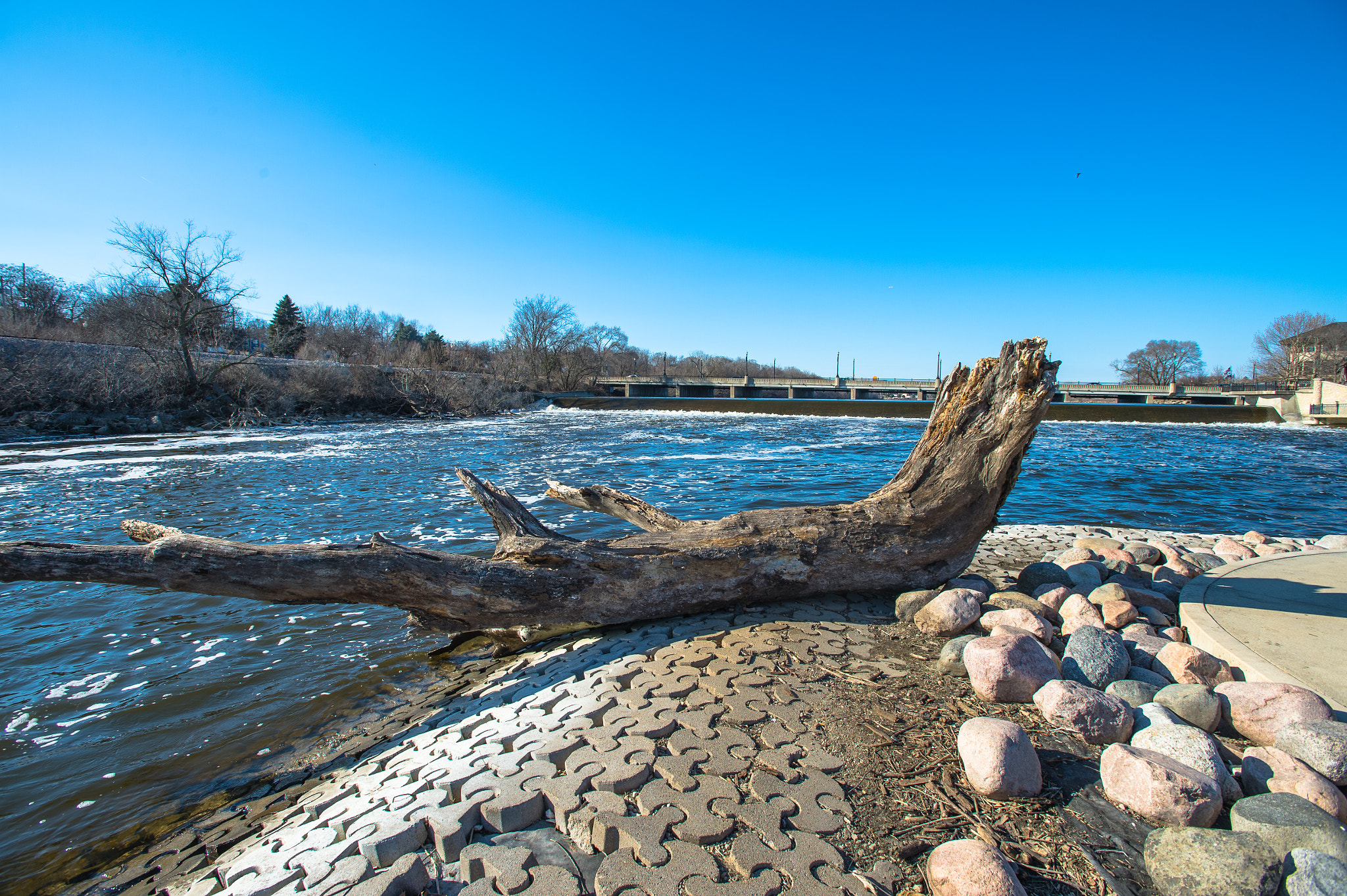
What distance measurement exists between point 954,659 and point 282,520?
30.7 feet

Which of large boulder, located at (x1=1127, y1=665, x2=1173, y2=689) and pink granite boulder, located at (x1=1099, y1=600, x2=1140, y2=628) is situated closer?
large boulder, located at (x1=1127, y1=665, x2=1173, y2=689)

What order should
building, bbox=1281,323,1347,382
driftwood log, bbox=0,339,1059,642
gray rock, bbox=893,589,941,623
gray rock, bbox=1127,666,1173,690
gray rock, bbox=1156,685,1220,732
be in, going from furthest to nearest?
building, bbox=1281,323,1347,382
gray rock, bbox=893,589,941,623
driftwood log, bbox=0,339,1059,642
gray rock, bbox=1127,666,1173,690
gray rock, bbox=1156,685,1220,732

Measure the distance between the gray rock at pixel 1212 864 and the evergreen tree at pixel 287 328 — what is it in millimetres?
55412

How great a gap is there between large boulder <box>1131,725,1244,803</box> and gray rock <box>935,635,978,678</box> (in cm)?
89

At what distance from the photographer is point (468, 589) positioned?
397cm

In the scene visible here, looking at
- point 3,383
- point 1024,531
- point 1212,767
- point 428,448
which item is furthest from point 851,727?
point 3,383

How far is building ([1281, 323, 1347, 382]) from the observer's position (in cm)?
4774

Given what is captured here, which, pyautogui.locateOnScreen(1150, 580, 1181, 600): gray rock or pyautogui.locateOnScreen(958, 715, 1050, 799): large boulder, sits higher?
pyautogui.locateOnScreen(958, 715, 1050, 799): large boulder

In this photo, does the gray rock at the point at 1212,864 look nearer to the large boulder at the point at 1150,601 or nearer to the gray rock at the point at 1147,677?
the gray rock at the point at 1147,677

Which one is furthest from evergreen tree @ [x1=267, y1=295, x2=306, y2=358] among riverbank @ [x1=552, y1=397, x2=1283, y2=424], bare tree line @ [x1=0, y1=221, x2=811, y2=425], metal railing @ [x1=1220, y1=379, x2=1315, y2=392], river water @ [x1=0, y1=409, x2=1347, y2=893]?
metal railing @ [x1=1220, y1=379, x2=1315, y2=392]

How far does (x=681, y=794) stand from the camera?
2289 millimetres

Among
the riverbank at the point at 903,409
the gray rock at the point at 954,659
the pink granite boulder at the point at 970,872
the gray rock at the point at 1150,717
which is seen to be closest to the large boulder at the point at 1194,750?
the gray rock at the point at 1150,717

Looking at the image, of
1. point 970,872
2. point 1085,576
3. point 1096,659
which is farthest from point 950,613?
point 970,872

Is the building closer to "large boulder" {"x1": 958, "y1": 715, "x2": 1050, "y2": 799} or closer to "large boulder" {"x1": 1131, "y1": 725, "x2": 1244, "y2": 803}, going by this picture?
"large boulder" {"x1": 1131, "y1": 725, "x2": 1244, "y2": 803}
